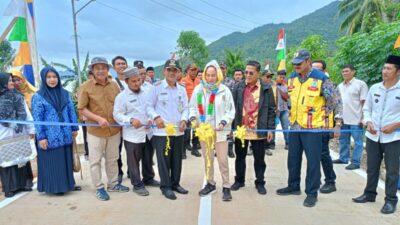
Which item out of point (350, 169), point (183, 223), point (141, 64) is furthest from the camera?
point (141, 64)

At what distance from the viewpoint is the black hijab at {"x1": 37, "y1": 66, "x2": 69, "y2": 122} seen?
15.0 ft

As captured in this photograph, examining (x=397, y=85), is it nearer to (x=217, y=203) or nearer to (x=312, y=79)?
(x=312, y=79)

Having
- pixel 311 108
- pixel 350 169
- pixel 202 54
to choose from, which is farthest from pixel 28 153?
pixel 202 54

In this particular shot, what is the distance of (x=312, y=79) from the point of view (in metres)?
4.49

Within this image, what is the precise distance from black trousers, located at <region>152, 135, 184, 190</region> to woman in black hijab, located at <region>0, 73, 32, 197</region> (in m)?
2.00

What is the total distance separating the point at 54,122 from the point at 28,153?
29.2 inches

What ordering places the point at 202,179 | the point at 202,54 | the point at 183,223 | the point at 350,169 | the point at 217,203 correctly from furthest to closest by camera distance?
the point at 202,54
the point at 350,169
the point at 202,179
the point at 217,203
the point at 183,223

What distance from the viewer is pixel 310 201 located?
4395 millimetres

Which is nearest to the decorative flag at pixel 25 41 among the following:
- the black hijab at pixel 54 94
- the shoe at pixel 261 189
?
the black hijab at pixel 54 94

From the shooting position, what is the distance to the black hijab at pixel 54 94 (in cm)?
457

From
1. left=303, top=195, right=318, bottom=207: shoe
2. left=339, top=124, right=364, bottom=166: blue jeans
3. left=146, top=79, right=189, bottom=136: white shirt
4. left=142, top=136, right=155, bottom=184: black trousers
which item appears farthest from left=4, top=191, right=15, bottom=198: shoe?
left=339, top=124, right=364, bottom=166: blue jeans

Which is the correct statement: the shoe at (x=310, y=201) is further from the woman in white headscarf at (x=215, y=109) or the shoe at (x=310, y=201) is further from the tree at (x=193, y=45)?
the tree at (x=193, y=45)

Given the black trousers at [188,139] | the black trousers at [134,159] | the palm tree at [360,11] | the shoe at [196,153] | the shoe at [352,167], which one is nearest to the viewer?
the black trousers at [134,159]

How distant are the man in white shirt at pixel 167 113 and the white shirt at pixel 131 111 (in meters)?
0.14
